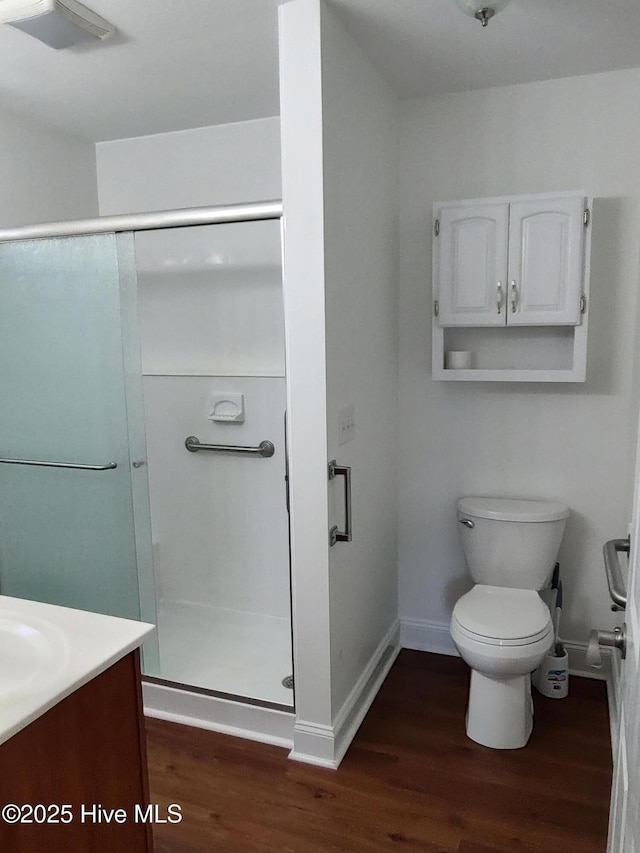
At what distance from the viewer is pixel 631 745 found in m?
0.99

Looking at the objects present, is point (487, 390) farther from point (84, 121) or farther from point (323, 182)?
point (84, 121)

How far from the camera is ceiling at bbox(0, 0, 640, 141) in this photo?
191 centimetres

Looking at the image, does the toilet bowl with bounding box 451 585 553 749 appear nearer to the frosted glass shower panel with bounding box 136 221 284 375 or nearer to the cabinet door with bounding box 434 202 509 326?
the cabinet door with bounding box 434 202 509 326

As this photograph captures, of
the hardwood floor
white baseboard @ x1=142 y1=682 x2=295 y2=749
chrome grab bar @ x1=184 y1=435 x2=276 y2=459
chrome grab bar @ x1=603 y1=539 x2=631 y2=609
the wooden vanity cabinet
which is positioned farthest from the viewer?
chrome grab bar @ x1=184 y1=435 x2=276 y2=459

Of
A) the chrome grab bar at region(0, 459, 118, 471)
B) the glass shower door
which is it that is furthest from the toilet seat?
the chrome grab bar at region(0, 459, 118, 471)

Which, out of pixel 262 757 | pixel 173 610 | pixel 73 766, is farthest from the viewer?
pixel 173 610

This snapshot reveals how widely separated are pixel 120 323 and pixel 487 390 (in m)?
1.49

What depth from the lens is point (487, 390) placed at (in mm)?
2705

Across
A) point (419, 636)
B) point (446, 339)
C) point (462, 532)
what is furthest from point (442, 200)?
point (419, 636)

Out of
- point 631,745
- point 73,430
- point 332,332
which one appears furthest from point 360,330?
point 631,745

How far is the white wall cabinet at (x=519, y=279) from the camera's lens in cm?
236

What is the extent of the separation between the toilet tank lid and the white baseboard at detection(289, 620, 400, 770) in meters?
0.74

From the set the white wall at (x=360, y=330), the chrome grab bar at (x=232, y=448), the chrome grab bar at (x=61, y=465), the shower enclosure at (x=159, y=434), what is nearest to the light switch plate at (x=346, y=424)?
the white wall at (x=360, y=330)

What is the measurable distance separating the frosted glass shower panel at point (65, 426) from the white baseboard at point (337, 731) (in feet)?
2.57
